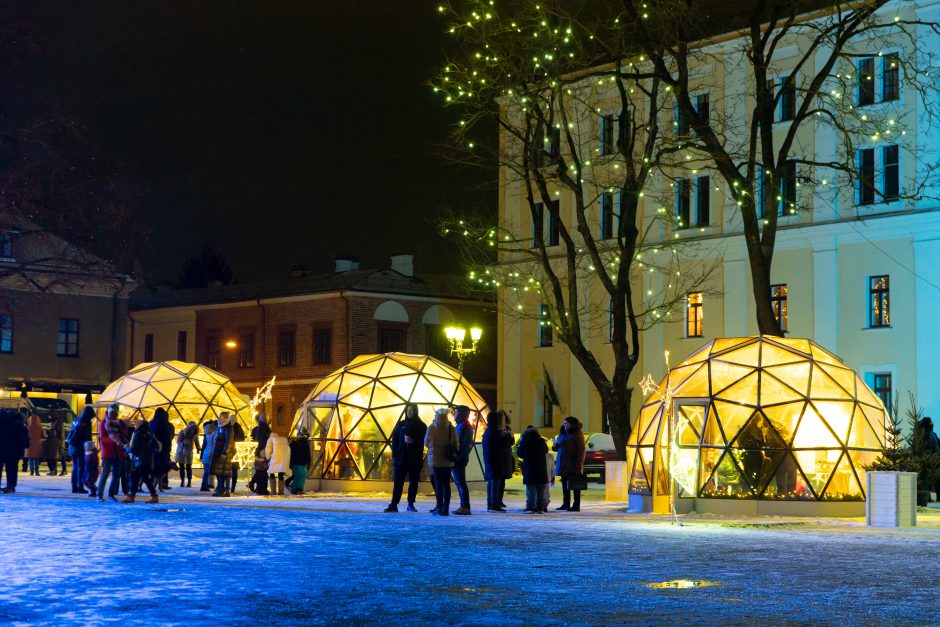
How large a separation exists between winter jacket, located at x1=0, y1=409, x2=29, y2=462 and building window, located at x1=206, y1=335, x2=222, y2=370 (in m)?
36.2

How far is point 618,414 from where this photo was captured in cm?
2612

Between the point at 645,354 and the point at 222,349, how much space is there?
2193 cm

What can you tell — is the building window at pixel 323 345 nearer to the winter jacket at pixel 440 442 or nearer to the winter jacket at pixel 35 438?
the winter jacket at pixel 35 438

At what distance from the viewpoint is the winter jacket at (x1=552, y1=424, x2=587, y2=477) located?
838 inches

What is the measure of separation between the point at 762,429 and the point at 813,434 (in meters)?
0.82

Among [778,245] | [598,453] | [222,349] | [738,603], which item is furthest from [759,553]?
[222,349]


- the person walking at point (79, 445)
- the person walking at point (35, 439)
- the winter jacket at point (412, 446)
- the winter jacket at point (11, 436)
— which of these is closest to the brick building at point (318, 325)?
the person walking at point (35, 439)

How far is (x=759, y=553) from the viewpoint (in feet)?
44.3

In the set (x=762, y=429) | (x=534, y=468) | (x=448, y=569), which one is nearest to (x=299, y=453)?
(x=534, y=468)

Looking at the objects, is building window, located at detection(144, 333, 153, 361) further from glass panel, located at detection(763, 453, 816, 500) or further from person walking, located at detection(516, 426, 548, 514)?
glass panel, located at detection(763, 453, 816, 500)

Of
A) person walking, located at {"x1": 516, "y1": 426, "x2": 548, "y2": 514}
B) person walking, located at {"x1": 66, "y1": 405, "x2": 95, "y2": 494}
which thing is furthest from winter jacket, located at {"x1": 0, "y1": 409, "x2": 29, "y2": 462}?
person walking, located at {"x1": 516, "y1": 426, "x2": 548, "y2": 514}

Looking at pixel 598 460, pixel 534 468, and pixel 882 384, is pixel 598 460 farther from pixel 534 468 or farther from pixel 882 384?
pixel 534 468

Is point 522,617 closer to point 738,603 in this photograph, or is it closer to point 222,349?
point 738,603

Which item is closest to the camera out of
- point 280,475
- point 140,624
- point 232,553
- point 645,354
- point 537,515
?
point 140,624
